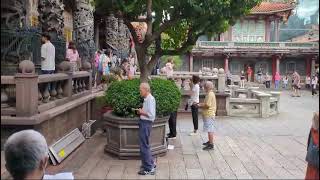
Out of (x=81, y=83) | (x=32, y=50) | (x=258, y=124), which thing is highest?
(x=32, y=50)

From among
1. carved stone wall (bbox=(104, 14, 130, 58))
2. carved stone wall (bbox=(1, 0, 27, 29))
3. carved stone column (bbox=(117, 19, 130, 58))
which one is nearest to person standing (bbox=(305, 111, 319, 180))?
carved stone wall (bbox=(1, 0, 27, 29))

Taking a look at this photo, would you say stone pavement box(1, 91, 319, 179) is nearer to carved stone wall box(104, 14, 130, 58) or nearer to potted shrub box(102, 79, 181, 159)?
potted shrub box(102, 79, 181, 159)

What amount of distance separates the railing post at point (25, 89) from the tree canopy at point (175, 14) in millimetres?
2315

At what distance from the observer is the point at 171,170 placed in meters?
7.41

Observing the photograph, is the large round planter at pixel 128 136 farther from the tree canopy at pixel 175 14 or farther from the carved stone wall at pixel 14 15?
the carved stone wall at pixel 14 15

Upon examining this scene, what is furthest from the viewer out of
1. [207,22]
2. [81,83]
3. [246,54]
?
[246,54]

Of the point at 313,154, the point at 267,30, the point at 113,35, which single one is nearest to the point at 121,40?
the point at 113,35

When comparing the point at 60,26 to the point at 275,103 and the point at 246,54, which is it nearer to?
the point at 275,103

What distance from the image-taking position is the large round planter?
26.4 ft

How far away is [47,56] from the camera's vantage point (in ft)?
32.1

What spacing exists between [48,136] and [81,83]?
11.6ft

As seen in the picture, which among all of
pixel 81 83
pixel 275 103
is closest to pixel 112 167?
pixel 81 83

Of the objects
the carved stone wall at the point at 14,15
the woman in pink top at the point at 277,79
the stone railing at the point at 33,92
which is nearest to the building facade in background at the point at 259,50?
the woman in pink top at the point at 277,79

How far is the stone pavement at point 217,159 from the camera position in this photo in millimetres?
7156
